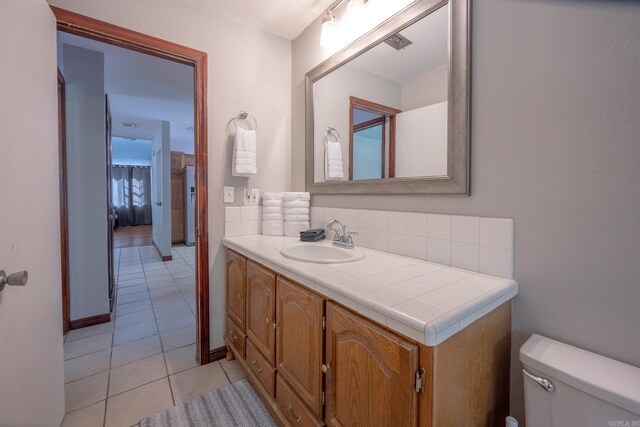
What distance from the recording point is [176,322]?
242cm

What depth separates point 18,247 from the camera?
0.89 m

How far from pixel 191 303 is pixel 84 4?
2458mm

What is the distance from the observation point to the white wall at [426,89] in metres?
1.19

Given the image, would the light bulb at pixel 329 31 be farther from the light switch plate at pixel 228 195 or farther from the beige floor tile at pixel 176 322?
the beige floor tile at pixel 176 322

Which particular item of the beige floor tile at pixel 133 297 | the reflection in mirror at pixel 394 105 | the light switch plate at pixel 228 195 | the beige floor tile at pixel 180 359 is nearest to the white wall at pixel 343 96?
the reflection in mirror at pixel 394 105

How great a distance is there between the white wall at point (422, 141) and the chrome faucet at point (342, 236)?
0.44m

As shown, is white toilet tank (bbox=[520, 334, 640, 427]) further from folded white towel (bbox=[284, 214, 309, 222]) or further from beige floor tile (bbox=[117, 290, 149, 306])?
beige floor tile (bbox=[117, 290, 149, 306])

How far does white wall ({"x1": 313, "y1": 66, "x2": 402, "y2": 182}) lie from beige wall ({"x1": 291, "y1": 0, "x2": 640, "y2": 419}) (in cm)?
46

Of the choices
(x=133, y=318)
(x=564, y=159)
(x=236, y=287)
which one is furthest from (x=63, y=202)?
(x=564, y=159)

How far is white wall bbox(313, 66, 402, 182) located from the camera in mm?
1476

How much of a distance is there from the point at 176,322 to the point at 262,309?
148cm

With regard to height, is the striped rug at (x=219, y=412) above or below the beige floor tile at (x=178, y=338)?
below

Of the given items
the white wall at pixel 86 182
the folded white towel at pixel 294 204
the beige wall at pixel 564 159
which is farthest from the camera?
the white wall at pixel 86 182

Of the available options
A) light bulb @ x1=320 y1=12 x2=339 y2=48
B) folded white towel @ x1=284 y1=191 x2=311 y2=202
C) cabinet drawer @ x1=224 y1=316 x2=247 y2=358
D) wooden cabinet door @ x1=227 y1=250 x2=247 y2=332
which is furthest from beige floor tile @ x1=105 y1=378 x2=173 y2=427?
light bulb @ x1=320 y1=12 x2=339 y2=48
